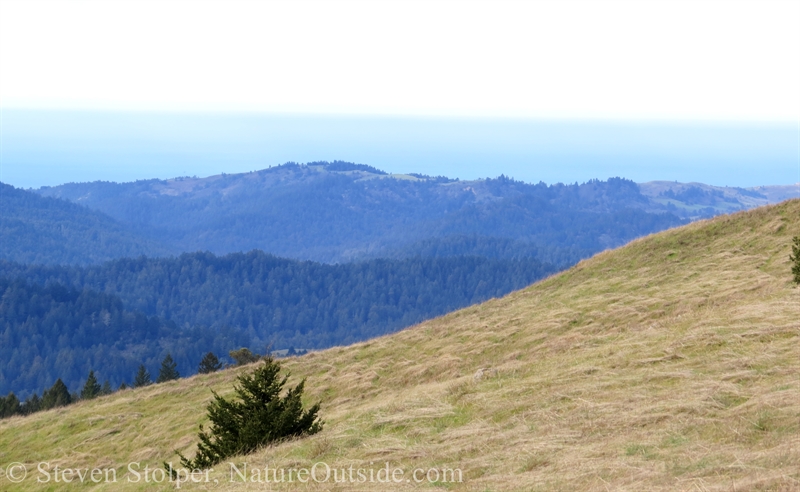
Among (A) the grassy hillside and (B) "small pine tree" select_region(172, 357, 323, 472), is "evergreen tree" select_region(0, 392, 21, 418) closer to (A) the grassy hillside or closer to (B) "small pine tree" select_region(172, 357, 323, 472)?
(A) the grassy hillside

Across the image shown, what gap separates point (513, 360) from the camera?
18312 millimetres

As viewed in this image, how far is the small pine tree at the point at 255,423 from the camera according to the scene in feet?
42.4

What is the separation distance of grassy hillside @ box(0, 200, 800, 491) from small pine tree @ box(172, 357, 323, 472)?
0.81 metres

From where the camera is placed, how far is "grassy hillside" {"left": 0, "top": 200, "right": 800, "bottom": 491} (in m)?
8.56

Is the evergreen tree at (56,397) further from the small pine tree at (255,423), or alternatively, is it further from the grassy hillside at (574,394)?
the small pine tree at (255,423)

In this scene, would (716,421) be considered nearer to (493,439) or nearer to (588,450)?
(588,450)

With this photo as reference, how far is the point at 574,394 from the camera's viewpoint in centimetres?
1198

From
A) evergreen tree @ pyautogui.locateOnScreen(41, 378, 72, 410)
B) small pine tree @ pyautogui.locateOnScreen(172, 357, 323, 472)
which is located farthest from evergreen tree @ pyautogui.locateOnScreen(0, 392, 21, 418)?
small pine tree @ pyautogui.locateOnScreen(172, 357, 323, 472)

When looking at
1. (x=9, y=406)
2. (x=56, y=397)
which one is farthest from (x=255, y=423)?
(x=9, y=406)

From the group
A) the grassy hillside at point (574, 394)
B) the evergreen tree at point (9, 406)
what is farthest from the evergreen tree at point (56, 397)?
the grassy hillside at point (574, 394)

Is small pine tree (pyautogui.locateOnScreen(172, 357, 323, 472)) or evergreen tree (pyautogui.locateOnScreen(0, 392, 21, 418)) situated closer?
small pine tree (pyautogui.locateOnScreen(172, 357, 323, 472))

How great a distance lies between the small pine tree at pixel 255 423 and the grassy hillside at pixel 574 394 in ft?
2.66

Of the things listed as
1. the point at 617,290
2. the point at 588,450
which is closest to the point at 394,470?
the point at 588,450

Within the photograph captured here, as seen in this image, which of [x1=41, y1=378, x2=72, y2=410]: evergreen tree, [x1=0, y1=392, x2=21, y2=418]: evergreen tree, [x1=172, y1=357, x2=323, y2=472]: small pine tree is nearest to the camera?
[x1=172, y1=357, x2=323, y2=472]: small pine tree
